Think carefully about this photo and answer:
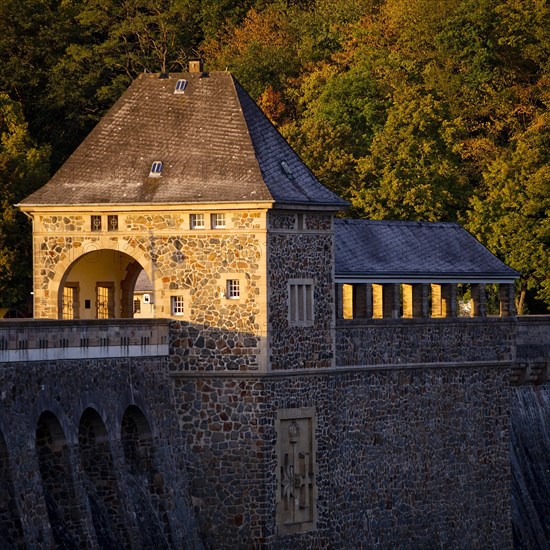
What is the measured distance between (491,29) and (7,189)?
2828 centimetres

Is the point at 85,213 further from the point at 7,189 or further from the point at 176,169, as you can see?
the point at 7,189

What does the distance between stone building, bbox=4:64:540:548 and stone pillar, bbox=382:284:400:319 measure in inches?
27.7

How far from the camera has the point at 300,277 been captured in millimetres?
66688

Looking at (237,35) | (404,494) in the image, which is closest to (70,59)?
(237,35)

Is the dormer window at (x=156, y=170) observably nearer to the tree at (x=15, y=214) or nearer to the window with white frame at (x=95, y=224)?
the window with white frame at (x=95, y=224)

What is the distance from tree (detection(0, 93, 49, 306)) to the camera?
94562mm

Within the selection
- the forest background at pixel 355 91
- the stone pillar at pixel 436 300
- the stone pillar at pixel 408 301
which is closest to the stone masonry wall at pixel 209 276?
the stone pillar at pixel 408 301

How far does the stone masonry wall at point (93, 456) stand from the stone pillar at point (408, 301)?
34.7 ft

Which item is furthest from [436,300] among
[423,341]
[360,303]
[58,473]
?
[58,473]

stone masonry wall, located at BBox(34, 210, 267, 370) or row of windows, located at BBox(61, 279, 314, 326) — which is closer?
stone masonry wall, located at BBox(34, 210, 267, 370)

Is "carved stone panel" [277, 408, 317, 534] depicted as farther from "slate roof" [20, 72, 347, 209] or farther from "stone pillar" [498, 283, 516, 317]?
"stone pillar" [498, 283, 516, 317]

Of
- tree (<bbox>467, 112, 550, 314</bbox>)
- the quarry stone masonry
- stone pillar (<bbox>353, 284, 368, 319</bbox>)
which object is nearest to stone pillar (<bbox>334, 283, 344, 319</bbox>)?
stone pillar (<bbox>353, 284, 368, 319</bbox>)

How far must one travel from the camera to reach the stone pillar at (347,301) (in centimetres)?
7144

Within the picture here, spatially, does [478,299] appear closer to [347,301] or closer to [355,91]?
[347,301]
